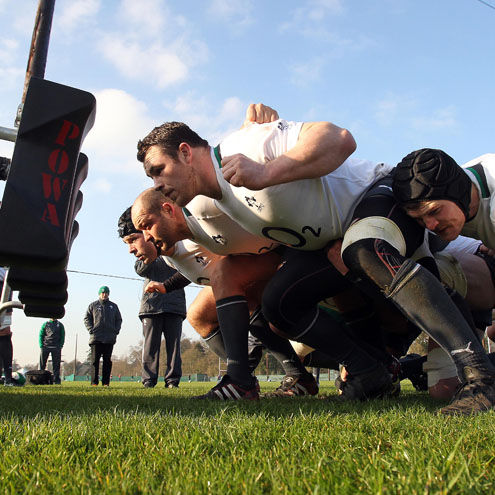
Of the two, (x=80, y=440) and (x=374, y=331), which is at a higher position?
(x=374, y=331)

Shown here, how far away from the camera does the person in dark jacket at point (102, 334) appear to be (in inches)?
384

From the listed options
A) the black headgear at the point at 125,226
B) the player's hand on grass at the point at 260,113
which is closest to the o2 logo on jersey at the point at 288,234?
the player's hand on grass at the point at 260,113

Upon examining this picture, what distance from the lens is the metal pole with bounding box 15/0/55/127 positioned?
346 centimetres

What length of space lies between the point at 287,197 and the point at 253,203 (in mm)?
179

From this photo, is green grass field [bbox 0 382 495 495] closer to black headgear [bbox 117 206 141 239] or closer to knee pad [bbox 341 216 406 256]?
knee pad [bbox 341 216 406 256]

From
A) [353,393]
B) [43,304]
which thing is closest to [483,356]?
[353,393]

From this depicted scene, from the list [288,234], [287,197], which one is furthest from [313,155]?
[288,234]

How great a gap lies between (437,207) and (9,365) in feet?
28.0

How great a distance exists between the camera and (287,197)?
263 centimetres

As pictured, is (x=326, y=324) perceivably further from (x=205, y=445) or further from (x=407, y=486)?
(x=407, y=486)

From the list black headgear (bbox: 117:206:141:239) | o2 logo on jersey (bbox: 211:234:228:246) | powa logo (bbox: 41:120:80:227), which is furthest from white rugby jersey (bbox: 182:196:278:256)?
black headgear (bbox: 117:206:141:239)

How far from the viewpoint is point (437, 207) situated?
242cm

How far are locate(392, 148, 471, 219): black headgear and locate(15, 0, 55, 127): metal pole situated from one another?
2493 mm

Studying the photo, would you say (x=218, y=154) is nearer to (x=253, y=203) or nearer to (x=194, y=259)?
(x=253, y=203)
